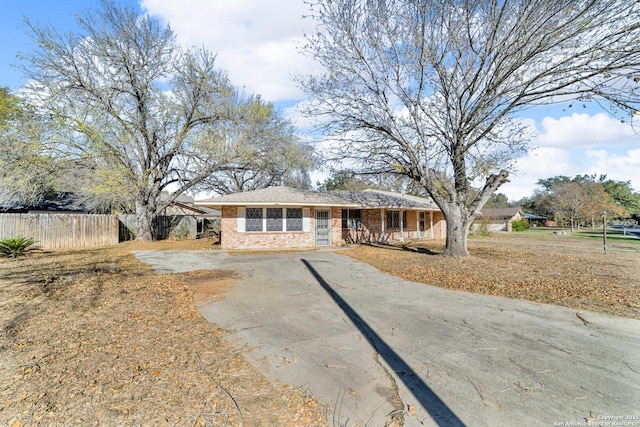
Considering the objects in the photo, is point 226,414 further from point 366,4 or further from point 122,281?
point 366,4

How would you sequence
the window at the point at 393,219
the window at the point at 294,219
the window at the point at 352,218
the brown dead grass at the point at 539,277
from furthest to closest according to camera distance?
the window at the point at 393,219 → the window at the point at 352,218 → the window at the point at 294,219 → the brown dead grass at the point at 539,277

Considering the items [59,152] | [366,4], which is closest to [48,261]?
[59,152]

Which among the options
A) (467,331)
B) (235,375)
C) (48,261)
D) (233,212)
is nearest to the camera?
(235,375)

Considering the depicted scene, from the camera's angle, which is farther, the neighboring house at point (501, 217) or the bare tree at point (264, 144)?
the neighboring house at point (501, 217)

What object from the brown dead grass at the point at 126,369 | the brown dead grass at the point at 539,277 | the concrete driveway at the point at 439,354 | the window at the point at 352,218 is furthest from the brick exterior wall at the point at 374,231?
the brown dead grass at the point at 126,369

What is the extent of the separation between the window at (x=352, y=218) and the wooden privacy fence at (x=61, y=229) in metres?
13.0

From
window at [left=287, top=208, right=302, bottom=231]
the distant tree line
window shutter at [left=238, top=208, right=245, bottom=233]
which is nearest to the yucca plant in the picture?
window shutter at [left=238, top=208, right=245, bottom=233]

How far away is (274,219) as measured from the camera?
49.6ft

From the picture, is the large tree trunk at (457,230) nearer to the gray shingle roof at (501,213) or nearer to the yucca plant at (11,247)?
the yucca plant at (11,247)

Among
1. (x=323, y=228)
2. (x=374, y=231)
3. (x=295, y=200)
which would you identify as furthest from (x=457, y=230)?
(x=374, y=231)

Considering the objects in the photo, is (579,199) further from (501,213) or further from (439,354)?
(439,354)

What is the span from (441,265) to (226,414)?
8.92 meters

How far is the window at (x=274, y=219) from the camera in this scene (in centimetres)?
1502

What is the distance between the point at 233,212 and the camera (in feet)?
48.4
